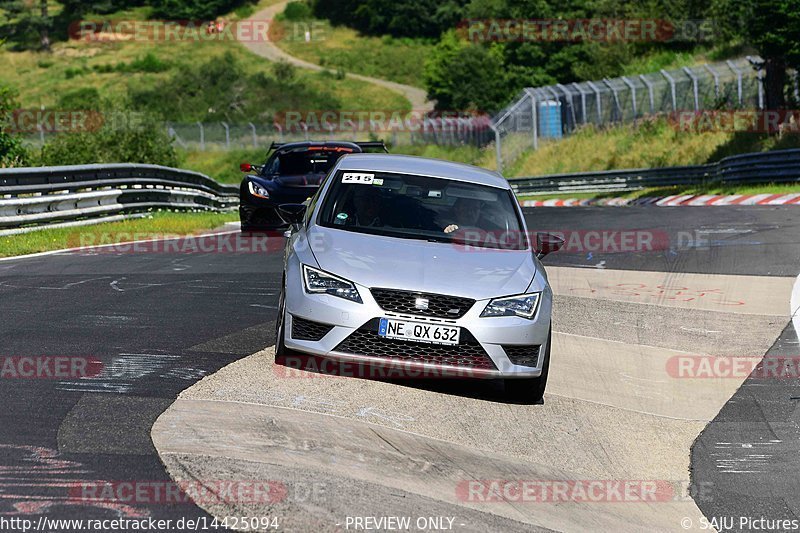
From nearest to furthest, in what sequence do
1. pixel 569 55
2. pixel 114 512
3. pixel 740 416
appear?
pixel 114 512 < pixel 740 416 < pixel 569 55

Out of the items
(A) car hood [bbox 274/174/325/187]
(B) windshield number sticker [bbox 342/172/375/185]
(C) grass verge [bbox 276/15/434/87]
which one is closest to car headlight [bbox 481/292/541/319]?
(B) windshield number sticker [bbox 342/172/375/185]

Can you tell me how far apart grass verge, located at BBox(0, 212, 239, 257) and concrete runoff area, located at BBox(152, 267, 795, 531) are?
29.6ft

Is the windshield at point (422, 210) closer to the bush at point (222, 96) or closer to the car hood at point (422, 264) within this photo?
the car hood at point (422, 264)

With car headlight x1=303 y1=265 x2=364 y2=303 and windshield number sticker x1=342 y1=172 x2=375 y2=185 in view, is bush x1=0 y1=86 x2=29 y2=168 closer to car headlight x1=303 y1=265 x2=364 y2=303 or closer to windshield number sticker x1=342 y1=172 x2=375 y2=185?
windshield number sticker x1=342 y1=172 x2=375 y2=185

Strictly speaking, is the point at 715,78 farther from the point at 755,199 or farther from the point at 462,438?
the point at 462,438

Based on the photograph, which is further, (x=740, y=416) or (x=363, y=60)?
(x=363, y=60)

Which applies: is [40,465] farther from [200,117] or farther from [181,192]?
[200,117]

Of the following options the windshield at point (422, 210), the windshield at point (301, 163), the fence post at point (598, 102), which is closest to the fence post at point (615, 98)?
the fence post at point (598, 102)

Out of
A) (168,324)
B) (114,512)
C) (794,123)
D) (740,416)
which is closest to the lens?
(114,512)

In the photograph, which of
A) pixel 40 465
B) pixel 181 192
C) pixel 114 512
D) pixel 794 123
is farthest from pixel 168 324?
pixel 794 123

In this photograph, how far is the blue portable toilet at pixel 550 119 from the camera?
169ft

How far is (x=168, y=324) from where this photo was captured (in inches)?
391

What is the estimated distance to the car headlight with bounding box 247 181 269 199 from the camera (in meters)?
17.9

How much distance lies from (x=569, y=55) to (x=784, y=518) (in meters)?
68.5
